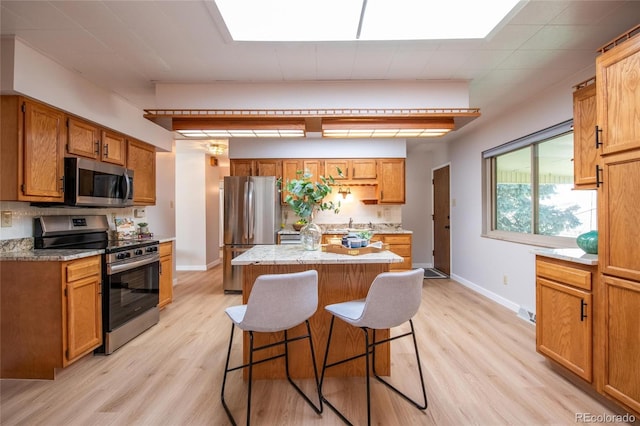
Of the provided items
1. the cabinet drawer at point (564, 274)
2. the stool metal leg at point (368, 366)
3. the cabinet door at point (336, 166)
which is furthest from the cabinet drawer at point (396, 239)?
the stool metal leg at point (368, 366)

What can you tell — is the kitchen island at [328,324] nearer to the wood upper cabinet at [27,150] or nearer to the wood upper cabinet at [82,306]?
the wood upper cabinet at [82,306]

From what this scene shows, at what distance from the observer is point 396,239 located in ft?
15.4

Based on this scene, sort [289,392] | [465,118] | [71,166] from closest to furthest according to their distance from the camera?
[289,392] → [71,166] → [465,118]

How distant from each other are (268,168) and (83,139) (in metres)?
2.53

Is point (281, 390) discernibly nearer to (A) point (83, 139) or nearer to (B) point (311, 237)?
(B) point (311, 237)

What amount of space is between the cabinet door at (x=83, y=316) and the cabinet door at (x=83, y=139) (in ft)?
3.94

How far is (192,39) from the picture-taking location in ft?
7.24

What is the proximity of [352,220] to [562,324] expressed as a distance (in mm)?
3393

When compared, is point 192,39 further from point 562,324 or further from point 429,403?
point 562,324

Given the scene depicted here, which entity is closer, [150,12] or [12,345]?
[150,12]

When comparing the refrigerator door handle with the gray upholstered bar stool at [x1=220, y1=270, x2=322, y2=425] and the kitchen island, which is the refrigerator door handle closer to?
the kitchen island

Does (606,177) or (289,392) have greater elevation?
(606,177)

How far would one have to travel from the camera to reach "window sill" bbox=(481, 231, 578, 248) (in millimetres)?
2946

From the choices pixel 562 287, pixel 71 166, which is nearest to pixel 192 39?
pixel 71 166
